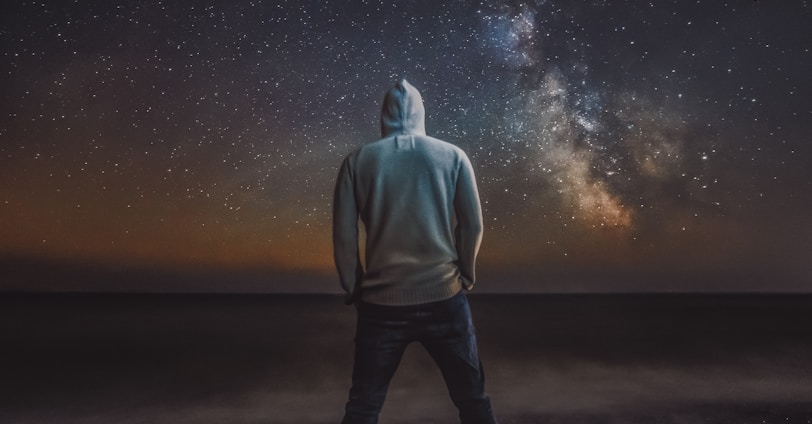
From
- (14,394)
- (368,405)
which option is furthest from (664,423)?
(14,394)

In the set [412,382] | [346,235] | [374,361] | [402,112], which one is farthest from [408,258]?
[412,382]

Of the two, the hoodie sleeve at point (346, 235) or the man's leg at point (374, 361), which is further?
the hoodie sleeve at point (346, 235)

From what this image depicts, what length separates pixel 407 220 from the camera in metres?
2.35

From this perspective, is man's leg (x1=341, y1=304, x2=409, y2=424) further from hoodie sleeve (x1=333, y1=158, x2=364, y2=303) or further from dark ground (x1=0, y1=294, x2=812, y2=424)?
dark ground (x1=0, y1=294, x2=812, y2=424)

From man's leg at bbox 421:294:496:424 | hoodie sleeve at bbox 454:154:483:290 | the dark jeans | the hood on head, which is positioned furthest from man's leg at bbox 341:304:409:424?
the hood on head

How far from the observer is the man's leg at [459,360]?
2289 mm

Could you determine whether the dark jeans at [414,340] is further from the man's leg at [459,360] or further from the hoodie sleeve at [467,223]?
the hoodie sleeve at [467,223]

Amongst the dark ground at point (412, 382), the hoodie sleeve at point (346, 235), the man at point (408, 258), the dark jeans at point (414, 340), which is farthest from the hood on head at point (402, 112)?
the dark ground at point (412, 382)

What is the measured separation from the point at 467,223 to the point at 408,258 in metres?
0.27

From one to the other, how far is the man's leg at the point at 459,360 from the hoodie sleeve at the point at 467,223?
0.59ft

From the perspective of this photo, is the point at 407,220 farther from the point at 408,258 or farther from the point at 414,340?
the point at 414,340

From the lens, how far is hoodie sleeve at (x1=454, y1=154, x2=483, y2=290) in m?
2.41

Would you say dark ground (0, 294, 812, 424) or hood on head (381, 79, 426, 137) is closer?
hood on head (381, 79, 426, 137)

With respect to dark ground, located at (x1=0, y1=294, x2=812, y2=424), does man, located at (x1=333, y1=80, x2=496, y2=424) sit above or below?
above
